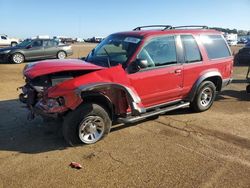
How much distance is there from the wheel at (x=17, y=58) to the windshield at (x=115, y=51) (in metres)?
12.3

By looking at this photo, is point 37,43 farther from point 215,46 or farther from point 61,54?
point 215,46

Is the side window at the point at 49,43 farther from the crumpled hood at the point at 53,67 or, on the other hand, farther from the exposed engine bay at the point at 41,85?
the exposed engine bay at the point at 41,85

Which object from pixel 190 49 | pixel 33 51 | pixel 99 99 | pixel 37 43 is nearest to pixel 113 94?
pixel 99 99

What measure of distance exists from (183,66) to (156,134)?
1638 mm

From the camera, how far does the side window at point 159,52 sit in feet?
19.6

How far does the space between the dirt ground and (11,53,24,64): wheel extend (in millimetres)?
11236

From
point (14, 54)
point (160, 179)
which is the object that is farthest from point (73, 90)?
point (14, 54)

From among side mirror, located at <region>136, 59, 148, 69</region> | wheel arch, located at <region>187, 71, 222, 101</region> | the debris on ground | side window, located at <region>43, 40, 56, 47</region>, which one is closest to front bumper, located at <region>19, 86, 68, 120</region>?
the debris on ground

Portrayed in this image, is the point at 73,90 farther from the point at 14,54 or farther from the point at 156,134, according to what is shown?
the point at 14,54

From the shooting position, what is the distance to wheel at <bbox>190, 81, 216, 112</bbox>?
23.6ft

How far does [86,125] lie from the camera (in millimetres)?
5289

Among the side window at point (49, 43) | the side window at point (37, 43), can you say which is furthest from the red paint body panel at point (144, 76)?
the side window at point (49, 43)

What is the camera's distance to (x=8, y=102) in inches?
322

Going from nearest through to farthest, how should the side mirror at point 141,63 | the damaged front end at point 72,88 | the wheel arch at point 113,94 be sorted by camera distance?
the damaged front end at point 72,88 < the wheel arch at point 113,94 < the side mirror at point 141,63
